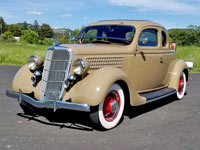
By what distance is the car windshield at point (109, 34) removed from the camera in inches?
199

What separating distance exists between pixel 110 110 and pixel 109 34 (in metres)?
1.88

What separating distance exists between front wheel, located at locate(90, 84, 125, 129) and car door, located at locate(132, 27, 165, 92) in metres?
0.85

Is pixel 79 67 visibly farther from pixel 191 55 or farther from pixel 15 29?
pixel 15 29

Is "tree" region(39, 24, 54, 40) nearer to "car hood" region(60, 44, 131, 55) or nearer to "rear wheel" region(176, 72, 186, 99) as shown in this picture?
"rear wheel" region(176, 72, 186, 99)

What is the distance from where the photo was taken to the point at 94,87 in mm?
3691

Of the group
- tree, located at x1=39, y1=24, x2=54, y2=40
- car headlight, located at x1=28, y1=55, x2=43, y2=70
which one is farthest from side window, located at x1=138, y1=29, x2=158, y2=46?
tree, located at x1=39, y1=24, x2=54, y2=40

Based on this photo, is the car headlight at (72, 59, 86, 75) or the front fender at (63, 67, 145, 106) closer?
the front fender at (63, 67, 145, 106)

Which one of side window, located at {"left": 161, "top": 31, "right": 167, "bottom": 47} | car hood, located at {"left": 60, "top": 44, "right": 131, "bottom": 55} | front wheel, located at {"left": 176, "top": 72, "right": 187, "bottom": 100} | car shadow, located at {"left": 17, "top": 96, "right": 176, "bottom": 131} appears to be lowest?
car shadow, located at {"left": 17, "top": 96, "right": 176, "bottom": 131}

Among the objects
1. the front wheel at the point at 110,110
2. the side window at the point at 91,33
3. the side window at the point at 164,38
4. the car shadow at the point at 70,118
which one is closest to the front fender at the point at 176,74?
the side window at the point at 164,38

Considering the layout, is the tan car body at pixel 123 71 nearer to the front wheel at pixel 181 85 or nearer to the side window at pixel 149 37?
the side window at pixel 149 37

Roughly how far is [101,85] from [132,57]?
1.37m

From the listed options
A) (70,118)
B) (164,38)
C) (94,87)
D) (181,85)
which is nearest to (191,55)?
(181,85)

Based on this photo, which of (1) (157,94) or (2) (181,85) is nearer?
(1) (157,94)

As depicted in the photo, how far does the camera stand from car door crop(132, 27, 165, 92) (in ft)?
16.4
